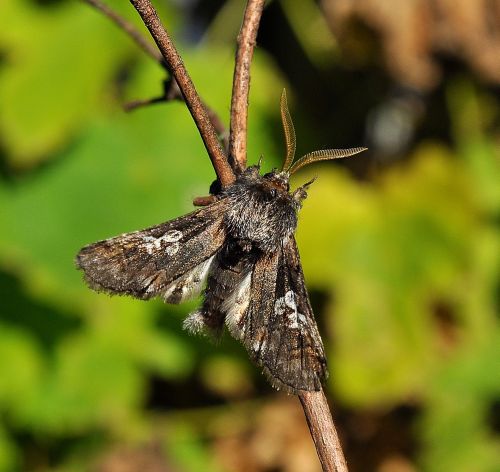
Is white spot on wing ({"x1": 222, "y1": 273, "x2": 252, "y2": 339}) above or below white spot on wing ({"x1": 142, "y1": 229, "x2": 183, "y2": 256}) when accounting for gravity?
below

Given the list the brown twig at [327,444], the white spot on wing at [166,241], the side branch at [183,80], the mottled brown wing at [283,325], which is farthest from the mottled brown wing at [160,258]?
the brown twig at [327,444]

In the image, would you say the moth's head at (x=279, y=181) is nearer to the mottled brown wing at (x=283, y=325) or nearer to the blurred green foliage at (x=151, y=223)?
the mottled brown wing at (x=283, y=325)

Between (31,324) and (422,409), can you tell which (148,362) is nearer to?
(31,324)

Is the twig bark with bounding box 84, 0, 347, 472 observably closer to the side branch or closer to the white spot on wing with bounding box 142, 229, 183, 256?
the side branch

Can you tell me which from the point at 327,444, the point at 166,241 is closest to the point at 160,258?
the point at 166,241

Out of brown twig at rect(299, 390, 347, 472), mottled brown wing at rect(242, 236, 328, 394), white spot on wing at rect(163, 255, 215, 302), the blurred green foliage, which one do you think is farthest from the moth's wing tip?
the blurred green foliage

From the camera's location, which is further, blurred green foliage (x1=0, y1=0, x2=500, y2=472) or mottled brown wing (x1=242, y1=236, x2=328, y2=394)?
blurred green foliage (x1=0, y1=0, x2=500, y2=472)

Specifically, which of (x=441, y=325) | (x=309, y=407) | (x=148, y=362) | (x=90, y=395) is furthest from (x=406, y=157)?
(x=309, y=407)
